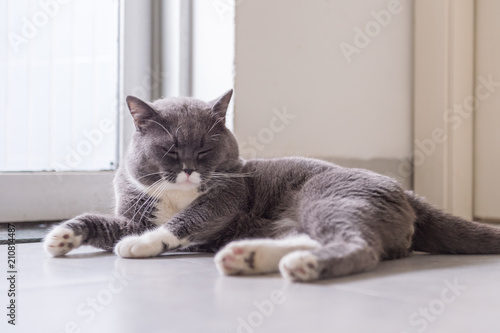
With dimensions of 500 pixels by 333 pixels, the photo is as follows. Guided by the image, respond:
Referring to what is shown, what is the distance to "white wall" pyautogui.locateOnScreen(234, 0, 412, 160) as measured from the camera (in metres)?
2.24

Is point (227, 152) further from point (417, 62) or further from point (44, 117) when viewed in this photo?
point (417, 62)

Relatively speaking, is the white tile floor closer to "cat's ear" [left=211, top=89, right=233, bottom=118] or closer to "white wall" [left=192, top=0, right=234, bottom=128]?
"cat's ear" [left=211, top=89, right=233, bottom=118]

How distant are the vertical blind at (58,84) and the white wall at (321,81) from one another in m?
0.59

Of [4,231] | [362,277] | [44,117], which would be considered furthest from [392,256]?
[44,117]

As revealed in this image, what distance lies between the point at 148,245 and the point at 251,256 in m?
0.35

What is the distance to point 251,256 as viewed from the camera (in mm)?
1228

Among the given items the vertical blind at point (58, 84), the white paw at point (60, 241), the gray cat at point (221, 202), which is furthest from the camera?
the vertical blind at point (58, 84)

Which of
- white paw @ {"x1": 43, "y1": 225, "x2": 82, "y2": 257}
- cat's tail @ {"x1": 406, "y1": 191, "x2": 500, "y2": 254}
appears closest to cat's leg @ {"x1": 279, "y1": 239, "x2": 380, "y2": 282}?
cat's tail @ {"x1": 406, "y1": 191, "x2": 500, "y2": 254}

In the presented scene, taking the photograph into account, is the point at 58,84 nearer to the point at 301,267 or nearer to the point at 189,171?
the point at 189,171

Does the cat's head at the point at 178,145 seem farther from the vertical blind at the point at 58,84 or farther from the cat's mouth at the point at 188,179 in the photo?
the vertical blind at the point at 58,84

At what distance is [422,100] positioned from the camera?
269 centimetres

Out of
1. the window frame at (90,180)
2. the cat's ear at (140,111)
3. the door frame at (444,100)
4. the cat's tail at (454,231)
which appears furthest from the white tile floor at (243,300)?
the door frame at (444,100)

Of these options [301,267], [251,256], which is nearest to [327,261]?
[301,267]

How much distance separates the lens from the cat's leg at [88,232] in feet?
4.98
